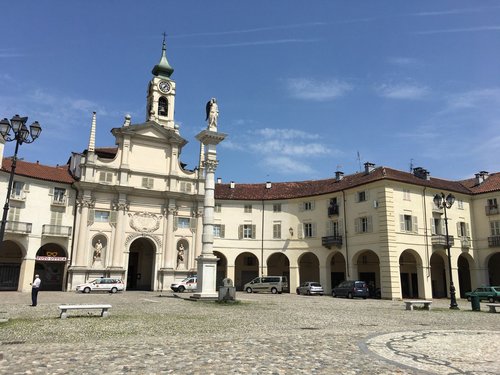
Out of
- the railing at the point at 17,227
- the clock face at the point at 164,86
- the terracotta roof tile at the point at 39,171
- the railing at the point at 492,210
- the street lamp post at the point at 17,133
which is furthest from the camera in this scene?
the clock face at the point at 164,86

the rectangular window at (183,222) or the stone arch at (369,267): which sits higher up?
the rectangular window at (183,222)

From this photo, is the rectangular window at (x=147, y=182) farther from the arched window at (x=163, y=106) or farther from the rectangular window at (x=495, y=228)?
the rectangular window at (x=495, y=228)

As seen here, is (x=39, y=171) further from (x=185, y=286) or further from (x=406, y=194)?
(x=406, y=194)

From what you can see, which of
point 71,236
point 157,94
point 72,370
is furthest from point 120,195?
point 72,370

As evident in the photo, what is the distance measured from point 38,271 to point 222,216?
19611mm

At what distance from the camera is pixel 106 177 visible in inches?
1730

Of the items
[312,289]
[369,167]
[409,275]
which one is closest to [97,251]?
[312,289]

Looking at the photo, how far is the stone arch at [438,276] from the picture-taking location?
4331 centimetres

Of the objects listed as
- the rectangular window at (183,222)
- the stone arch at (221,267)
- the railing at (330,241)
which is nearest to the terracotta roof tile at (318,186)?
the rectangular window at (183,222)

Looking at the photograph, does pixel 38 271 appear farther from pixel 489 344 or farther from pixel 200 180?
pixel 489 344

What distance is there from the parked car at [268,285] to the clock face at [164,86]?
24903 millimetres

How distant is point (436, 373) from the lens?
7.56 metres

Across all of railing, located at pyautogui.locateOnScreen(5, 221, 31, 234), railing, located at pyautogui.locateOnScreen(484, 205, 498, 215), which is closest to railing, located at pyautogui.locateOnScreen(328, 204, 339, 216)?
railing, located at pyautogui.locateOnScreen(484, 205, 498, 215)

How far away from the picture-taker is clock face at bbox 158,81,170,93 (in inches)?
2000
